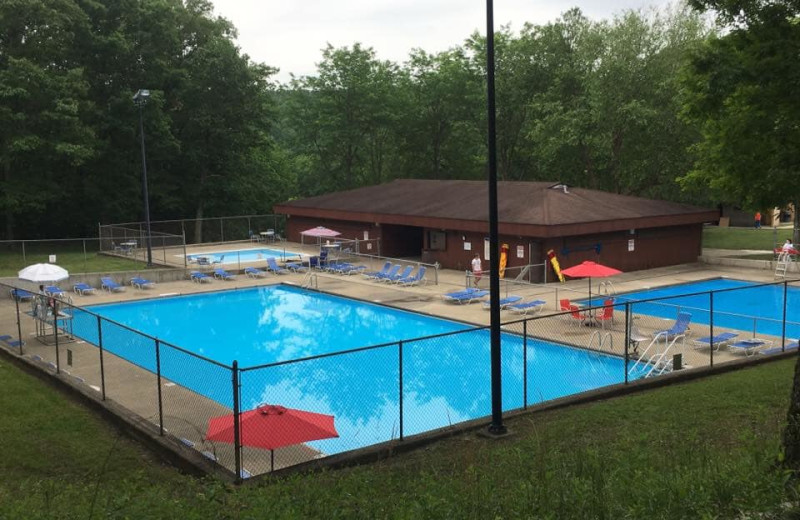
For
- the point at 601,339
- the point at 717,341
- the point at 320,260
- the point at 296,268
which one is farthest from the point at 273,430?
the point at 320,260

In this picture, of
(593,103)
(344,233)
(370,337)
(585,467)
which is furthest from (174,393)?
(593,103)

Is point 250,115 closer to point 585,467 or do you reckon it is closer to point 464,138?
point 464,138

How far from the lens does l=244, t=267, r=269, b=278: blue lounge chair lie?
36156 millimetres

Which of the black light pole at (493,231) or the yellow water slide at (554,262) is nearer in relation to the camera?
the black light pole at (493,231)

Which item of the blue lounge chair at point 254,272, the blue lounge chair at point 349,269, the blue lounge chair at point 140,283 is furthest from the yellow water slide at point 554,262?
the blue lounge chair at point 140,283

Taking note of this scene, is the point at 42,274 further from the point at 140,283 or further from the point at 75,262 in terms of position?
the point at 75,262

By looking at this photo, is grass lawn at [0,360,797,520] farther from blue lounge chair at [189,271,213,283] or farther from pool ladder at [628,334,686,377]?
blue lounge chair at [189,271,213,283]

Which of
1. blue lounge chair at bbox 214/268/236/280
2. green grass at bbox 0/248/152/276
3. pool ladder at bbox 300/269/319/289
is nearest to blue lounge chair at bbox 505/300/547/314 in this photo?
pool ladder at bbox 300/269/319/289

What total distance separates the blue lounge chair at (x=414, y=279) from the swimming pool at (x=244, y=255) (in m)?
9.01

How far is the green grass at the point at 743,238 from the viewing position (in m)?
45.7

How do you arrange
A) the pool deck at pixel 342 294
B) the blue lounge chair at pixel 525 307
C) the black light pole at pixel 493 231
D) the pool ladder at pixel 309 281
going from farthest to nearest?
the pool ladder at pixel 309 281 → the blue lounge chair at pixel 525 307 → the pool deck at pixel 342 294 → the black light pole at pixel 493 231

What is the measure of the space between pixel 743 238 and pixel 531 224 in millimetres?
24277

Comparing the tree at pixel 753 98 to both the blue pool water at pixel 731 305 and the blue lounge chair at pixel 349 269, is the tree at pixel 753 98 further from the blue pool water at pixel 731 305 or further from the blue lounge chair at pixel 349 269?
the blue lounge chair at pixel 349 269

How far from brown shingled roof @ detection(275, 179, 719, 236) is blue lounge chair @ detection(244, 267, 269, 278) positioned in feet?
25.6
